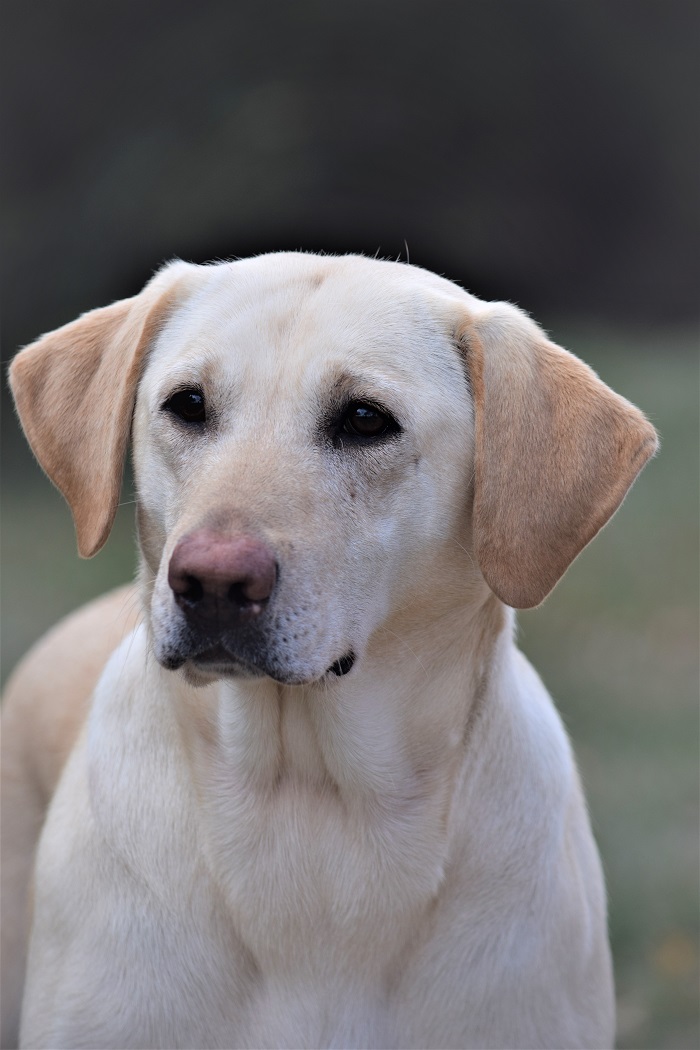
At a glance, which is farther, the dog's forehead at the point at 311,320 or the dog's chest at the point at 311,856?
the dog's chest at the point at 311,856

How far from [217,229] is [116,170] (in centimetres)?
106

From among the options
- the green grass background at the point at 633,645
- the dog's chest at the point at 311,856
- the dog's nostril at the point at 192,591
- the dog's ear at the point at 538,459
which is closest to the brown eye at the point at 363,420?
the dog's ear at the point at 538,459

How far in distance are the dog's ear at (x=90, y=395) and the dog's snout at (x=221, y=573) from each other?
0.55 metres

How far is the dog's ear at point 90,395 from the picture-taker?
2736 mm

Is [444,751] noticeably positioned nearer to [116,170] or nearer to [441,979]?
[441,979]

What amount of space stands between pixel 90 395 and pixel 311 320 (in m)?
0.59


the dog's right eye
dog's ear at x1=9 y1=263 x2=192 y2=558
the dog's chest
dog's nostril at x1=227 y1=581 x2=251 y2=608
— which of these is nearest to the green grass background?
dog's ear at x1=9 y1=263 x2=192 y2=558

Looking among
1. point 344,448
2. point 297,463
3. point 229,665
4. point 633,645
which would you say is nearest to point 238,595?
point 229,665

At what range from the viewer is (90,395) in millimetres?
2822

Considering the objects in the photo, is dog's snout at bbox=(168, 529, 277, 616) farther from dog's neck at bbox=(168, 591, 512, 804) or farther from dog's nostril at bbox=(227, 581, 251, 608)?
dog's neck at bbox=(168, 591, 512, 804)

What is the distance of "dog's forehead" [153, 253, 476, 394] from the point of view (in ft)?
8.23

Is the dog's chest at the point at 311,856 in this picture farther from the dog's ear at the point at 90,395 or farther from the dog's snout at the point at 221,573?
the dog's ear at the point at 90,395

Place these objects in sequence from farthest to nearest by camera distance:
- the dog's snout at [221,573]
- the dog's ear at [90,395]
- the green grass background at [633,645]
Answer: the green grass background at [633,645] < the dog's ear at [90,395] < the dog's snout at [221,573]

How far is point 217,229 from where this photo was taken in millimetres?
9242
